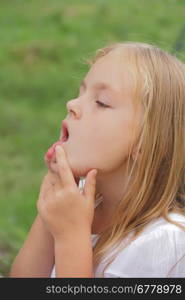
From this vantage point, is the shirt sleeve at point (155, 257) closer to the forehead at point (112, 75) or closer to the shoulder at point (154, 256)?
the shoulder at point (154, 256)

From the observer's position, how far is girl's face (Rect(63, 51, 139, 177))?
1923 mm

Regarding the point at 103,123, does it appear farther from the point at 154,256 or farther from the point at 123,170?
the point at 154,256

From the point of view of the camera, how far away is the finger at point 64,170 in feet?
6.26

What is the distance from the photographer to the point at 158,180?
2.04 metres

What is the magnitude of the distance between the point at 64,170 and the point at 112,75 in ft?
1.05

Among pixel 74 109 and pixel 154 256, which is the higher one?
pixel 74 109

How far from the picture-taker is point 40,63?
5.82 m

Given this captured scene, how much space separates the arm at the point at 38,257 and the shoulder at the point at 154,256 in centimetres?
30

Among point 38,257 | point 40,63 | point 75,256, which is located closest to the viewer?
point 75,256

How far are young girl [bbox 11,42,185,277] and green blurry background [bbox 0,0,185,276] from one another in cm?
153

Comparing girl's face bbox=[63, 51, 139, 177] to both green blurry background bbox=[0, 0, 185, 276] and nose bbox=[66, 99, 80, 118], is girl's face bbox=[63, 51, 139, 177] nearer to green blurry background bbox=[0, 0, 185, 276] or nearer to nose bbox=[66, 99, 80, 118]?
nose bbox=[66, 99, 80, 118]

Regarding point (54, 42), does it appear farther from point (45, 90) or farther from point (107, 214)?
point (107, 214)

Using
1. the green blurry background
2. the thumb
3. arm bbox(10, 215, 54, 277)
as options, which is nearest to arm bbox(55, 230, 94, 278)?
the thumb

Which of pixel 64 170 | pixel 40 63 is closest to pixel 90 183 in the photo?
pixel 64 170
